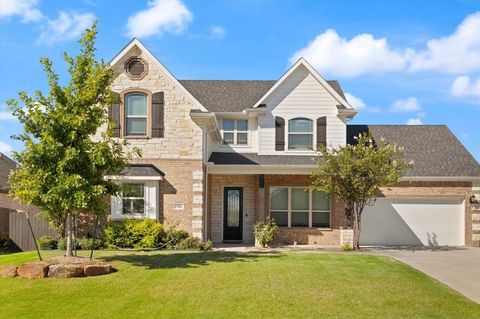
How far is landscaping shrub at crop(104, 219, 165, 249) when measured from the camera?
19875mm

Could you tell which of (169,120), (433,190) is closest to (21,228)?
(169,120)

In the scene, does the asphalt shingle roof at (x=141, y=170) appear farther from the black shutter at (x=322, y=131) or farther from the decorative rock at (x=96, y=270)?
the black shutter at (x=322, y=131)

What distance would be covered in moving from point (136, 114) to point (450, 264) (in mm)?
13181

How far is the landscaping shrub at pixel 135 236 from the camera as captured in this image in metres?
19.9

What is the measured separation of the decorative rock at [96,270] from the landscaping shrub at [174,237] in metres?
6.31

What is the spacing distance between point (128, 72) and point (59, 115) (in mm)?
7627

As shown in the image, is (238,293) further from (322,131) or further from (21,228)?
(21,228)

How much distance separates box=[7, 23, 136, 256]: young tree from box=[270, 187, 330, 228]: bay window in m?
11.0

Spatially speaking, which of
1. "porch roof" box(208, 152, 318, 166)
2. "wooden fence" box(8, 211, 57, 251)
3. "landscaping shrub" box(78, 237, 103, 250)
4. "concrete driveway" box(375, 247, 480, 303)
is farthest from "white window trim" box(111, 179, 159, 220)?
"concrete driveway" box(375, 247, 480, 303)

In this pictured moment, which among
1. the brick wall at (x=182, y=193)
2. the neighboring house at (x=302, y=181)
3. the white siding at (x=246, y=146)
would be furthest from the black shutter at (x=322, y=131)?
the brick wall at (x=182, y=193)

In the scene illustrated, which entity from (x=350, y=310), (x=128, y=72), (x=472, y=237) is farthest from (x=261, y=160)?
(x=350, y=310)

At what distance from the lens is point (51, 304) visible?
10961 millimetres

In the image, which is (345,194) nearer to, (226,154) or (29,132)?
(226,154)

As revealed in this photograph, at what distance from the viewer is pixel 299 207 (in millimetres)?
24594
